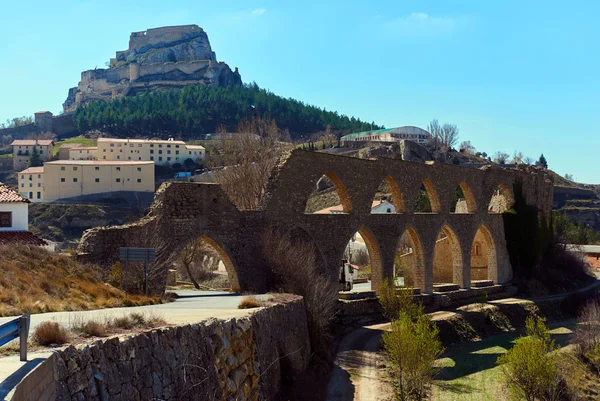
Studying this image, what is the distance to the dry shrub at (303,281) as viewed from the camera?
17612 mm

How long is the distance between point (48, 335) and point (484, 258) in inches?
1263

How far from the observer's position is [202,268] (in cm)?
3391

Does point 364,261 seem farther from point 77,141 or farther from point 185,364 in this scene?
point 77,141

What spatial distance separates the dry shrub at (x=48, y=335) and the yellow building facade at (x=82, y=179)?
77094 mm

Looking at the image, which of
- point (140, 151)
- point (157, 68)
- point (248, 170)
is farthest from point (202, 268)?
point (157, 68)

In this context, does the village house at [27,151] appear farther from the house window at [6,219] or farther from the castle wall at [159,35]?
the house window at [6,219]

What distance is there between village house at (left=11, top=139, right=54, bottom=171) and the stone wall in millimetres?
94272

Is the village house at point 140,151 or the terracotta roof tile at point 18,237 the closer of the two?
the terracotta roof tile at point 18,237

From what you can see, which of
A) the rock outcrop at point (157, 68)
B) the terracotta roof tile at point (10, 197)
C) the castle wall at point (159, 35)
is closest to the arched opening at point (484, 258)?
the terracotta roof tile at point (10, 197)

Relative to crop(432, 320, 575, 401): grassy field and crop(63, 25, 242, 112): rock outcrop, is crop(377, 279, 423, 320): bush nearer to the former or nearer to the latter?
crop(432, 320, 575, 401): grassy field

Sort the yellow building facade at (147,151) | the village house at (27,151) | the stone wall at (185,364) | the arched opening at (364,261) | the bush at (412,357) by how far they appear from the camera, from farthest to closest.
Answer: the village house at (27,151)
the yellow building facade at (147,151)
the arched opening at (364,261)
the bush at (412,357)
the stone wall at (185,364)

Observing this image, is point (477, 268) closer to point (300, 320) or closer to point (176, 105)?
point (300, 320)

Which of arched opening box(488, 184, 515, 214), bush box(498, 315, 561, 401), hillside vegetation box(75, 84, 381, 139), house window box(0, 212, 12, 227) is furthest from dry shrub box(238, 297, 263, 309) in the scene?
hillside vegetation box(75, 84, 381, 139)

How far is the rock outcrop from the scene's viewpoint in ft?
495
